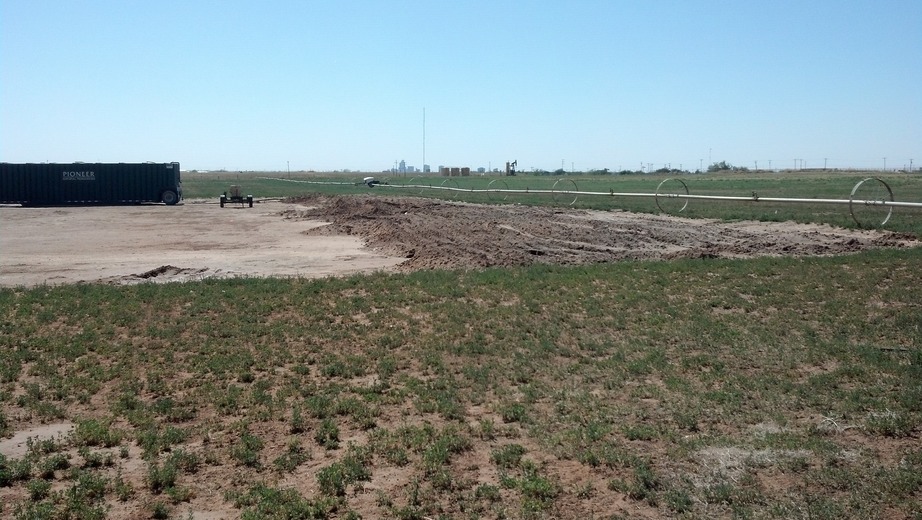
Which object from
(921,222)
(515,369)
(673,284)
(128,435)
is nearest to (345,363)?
(515,369)

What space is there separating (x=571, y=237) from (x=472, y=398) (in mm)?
13676

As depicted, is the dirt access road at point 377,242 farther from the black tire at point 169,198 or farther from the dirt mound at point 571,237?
the black tire at point 169,198

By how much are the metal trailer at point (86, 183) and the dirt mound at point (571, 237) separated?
72.7ft

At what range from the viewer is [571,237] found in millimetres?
21094

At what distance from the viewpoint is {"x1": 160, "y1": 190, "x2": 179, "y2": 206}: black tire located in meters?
48.0

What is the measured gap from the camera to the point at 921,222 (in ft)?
74.5

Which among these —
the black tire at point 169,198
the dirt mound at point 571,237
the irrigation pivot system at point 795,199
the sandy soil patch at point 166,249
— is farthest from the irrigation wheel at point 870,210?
the black tire at point 169,198

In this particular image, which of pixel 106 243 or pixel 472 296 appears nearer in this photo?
pixel 472 296

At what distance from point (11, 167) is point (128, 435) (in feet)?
152

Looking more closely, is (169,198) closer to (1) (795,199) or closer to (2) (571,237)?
(2) (571,237)

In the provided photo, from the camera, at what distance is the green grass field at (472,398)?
223 inches

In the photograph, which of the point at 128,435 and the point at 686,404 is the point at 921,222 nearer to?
the point at 686,404

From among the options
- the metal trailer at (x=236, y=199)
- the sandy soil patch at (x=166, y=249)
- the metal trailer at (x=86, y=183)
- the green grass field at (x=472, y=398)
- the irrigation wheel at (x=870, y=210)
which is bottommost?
the green grass field at (x=472, y=398)

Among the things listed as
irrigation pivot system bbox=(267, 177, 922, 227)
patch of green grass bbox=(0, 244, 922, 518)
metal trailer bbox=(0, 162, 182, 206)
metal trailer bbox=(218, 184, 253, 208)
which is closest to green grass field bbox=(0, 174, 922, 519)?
patch of green grass bbox=(0, 244, 922, 518)
